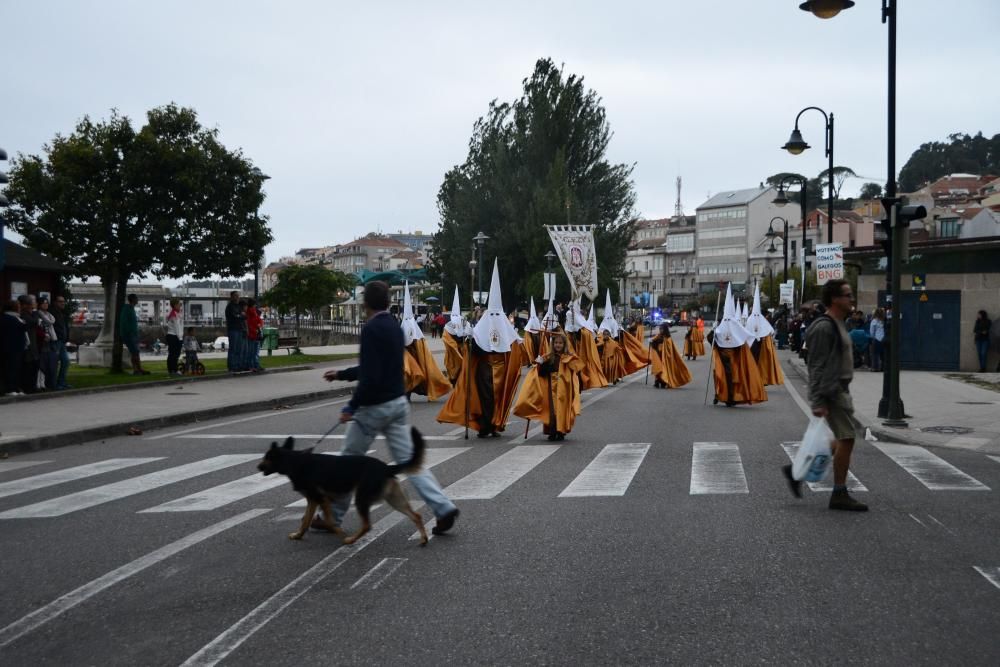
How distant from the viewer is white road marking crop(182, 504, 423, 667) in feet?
15.2

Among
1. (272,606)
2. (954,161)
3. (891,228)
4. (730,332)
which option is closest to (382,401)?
(272,606)

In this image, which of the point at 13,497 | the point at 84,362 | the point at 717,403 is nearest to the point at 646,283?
the point at 84,362

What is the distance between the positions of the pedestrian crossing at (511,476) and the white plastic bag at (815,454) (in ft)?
2.96

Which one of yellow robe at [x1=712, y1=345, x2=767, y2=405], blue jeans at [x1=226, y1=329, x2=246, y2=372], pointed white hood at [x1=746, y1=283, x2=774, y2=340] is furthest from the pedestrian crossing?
blue jeans at [x1=226, y1=329, x2=246, y2=372]

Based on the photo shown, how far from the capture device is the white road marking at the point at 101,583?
16.8 ft

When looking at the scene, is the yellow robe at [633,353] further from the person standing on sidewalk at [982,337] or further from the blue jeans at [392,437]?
the blue jeans at [392,437]

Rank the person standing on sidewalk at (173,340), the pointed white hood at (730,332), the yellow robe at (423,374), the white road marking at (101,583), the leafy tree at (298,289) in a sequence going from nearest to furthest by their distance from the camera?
the white road marking at (101,583) < the pointed white hood at (730,332) < the yellow robe at (423,374) < the person standing on sidewalk at (173,340) < the leafy tree at (298,289)

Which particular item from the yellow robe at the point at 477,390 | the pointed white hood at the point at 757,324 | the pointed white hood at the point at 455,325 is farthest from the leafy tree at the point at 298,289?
the yellow robe at the point at 477,390

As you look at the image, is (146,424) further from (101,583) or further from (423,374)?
(101,583)

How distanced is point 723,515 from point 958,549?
66.4 inches

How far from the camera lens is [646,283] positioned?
162000 millimetres

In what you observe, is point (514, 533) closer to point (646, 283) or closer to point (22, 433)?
point (22, 433)

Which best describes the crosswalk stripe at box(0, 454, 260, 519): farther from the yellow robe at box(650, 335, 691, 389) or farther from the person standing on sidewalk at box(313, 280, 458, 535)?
the yellow robe at box(650, 335, 691, 389)

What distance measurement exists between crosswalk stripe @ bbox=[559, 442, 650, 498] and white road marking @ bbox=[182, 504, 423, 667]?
7.47 ft
